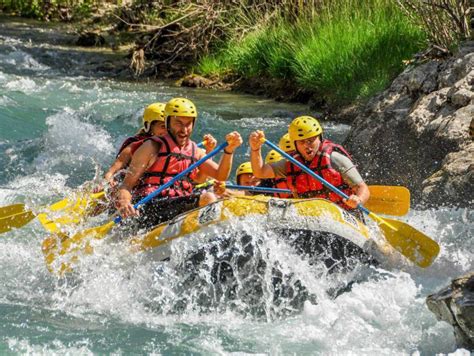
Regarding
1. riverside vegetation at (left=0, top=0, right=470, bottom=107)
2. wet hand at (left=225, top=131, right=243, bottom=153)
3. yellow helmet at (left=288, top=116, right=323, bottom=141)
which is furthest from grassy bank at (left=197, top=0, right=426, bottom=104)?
wet hand at (left=225, top=131, right=243, bottom=153)

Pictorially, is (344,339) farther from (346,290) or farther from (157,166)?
(157,166)

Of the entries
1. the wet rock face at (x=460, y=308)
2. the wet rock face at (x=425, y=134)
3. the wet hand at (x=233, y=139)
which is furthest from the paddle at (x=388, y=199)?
the wet rock face at (x=460, y=308)

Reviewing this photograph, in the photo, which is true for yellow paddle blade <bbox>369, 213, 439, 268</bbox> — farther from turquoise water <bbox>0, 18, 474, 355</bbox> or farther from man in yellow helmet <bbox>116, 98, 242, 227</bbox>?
man in yellow helmet <bbox>116, 98, 242, 227</bbox>

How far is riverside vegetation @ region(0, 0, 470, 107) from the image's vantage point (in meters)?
12.1

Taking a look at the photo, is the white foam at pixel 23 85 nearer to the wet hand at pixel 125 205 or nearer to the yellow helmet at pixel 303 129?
the wet hand at pixel 125 205

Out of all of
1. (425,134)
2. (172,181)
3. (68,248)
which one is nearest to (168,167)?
(172,181)

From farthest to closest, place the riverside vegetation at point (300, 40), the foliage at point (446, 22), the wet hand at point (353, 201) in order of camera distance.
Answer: the riverside vegetation at point (300, 40)
the foliage at point (446, 22)
the wet hand at point (353, 201)

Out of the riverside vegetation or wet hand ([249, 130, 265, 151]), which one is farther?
the riverside vegetation

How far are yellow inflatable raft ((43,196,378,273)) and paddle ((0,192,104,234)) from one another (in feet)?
3.13

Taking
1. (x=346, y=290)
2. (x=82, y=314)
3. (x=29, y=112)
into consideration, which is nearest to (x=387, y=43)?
(x=29, y=112)

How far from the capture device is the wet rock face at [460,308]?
4875mm

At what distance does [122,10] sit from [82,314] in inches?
600

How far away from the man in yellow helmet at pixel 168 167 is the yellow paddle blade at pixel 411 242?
1296 millimetres

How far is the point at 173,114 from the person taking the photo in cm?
691
